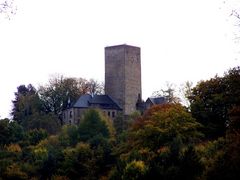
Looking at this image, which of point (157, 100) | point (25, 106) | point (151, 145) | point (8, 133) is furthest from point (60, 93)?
point (151, 145)

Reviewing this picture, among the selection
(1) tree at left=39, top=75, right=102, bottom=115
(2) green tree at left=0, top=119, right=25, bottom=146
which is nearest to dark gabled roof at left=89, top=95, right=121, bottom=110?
(1) tree at left=39, top=75, right=102, bottom=115

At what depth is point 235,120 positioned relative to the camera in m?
31.5

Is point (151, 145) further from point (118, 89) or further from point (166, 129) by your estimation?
point (118, 89)

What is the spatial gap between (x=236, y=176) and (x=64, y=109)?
55.4m

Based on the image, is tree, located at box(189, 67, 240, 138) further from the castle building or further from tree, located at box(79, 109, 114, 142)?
the castle building

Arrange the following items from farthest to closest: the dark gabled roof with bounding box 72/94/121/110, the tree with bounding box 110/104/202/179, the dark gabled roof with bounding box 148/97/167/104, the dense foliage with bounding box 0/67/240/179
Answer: the dark gabled roof with bounding box 72/94/121/110 → the dark gabled roof with bounding box 148/97/167/104 → the tree with bounding box 110/104/202/179 → the dense foliage with bounding box 0/67/240/179

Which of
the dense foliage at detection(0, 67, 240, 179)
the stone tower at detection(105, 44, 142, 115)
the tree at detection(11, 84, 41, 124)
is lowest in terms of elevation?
the dense foliage at detection(0, 67, 240, 179)

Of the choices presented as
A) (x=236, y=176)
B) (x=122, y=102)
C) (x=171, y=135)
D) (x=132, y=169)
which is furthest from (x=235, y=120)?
(x=122, y=102)

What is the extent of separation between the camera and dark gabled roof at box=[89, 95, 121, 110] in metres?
78.2

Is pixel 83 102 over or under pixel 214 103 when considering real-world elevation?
over

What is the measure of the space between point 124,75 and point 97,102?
5222 mm

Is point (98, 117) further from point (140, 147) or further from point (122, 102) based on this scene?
point (122, 102)

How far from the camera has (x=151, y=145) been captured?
42.5m

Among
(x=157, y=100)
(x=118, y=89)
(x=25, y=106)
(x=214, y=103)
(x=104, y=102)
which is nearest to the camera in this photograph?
(x=214, y=103)
